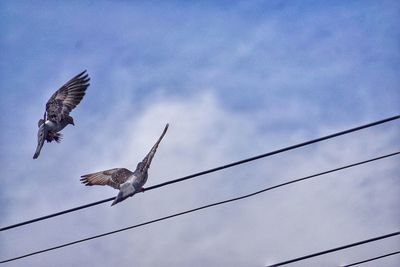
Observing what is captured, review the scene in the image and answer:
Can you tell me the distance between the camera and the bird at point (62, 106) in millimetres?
7581

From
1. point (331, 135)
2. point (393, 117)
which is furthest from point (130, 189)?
point (393, 117)

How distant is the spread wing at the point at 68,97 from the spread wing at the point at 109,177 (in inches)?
42.1

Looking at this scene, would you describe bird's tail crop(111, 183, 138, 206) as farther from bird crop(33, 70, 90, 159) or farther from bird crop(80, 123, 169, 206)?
bird crop(33, 70, 90, 159)

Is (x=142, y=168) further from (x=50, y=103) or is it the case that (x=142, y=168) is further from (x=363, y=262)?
(x=363, y=262)

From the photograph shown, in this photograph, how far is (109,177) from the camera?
7.43m

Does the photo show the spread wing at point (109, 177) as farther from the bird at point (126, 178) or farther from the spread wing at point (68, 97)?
the spread wing at point (68, 97)

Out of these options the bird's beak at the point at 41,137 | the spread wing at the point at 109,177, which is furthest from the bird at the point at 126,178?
the bird's beak at the point at 41,137

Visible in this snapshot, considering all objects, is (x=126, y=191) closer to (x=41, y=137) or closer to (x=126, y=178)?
(x=126, y=178)

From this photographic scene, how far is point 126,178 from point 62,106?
5.74ft

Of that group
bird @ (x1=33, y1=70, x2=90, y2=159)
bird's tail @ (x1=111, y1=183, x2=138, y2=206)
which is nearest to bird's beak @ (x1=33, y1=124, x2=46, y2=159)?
bird @ (x1=33, y1=70, x2=90, y2=159)

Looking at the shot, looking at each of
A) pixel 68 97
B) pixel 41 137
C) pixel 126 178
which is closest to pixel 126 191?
pixel 126 178

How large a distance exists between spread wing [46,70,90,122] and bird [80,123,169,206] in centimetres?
115

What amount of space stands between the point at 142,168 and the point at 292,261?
2724 millimetres

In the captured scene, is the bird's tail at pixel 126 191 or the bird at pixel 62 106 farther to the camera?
the bird at pixel 62 106
